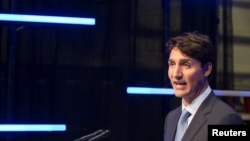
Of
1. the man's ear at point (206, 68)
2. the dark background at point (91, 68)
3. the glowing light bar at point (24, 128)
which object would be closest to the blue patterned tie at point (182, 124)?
the man's ear at point (206, 68)

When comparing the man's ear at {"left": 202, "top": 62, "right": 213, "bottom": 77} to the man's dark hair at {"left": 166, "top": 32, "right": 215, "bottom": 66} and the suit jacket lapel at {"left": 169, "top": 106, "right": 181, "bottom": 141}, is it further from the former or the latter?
the suit jacket lapel at {"left": 169, "top": 106, "right": 181, "bottom": 141}

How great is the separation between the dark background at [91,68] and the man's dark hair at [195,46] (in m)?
1.43

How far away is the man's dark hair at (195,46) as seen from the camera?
3.87 feet

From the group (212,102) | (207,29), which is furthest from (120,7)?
(212,102)

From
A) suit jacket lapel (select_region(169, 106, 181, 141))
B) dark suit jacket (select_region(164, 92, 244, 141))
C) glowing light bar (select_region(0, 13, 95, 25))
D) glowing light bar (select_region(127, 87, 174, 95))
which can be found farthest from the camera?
glowing light bar (select_region(127, 87, 174, 95))

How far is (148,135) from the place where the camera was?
287 cm

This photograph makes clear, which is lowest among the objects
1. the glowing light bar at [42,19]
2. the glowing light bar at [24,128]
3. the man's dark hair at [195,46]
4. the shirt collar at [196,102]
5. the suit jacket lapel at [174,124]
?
the glowing light bar at [24,128]

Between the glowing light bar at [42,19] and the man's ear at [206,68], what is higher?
the glowing light bar at [42,19]

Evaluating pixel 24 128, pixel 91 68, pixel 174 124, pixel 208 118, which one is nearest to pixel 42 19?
pixel 24 128

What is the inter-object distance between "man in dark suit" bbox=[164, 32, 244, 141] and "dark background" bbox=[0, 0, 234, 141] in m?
1.44

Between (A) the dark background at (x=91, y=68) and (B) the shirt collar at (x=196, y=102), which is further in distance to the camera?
(A) the dark background at (x=91, y=68)

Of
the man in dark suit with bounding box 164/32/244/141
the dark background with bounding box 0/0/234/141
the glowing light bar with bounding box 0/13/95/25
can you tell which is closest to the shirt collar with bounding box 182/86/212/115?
the man in dark suit with bounding box 164/32/244/141

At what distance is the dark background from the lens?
259cm

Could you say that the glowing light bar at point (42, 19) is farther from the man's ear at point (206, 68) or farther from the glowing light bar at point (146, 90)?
the man's ear at point (206, 68)
